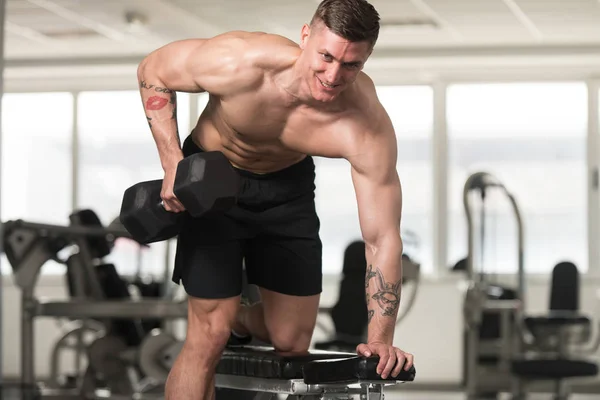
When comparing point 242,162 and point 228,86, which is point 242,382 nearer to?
point 242,162

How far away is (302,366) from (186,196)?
1.69 feet

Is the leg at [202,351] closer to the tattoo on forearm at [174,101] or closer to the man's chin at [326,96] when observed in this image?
the tattoo on forearm at [174,101]

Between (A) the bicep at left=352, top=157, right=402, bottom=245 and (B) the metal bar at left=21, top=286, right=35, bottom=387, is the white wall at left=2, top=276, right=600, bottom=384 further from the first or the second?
(A) the bicep at left=352, top=157, right=402, bottom=245

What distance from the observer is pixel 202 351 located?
2.34 m

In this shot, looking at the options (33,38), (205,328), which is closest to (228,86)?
(205,328)

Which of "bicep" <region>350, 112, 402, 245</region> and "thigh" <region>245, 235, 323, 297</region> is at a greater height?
"bicep" <region>350, 112, 402, 245</region>

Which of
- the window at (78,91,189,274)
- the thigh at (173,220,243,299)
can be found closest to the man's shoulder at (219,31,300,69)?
the thigh at (173,220,243,299)

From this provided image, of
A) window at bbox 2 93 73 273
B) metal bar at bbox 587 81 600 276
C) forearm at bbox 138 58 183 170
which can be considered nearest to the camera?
forearm at bbox 138 58 183 170

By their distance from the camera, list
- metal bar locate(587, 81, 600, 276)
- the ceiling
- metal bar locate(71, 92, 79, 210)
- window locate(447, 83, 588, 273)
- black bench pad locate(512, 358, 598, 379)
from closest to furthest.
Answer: black bench pad locate(512, 358, 598, 379)
the ceiling
metal bar locate(587, 81, 600, 276)
window locate(447, 83, 588, 273)
metal bar locate(71, 92, 79, 210)

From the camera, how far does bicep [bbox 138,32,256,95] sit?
7.28ft

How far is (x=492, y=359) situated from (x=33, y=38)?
412 cm

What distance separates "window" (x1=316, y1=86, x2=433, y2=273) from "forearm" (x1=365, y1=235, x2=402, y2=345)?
5290 mm

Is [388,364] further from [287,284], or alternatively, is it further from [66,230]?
[66,230]

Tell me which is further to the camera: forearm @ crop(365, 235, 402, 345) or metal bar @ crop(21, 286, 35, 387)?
metal bar @ crop(21, 286, 35, 387)
